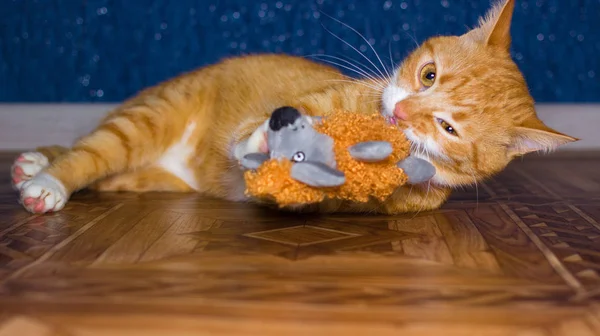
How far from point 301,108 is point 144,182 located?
2.21ft

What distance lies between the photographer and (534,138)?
5.70 feet

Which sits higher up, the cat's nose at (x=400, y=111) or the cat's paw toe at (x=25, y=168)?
the cat's nose at (x=400, y=111)

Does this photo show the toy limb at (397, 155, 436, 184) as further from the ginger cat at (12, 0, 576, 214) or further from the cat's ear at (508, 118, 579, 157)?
the cat's ear at (508, 118, 579, 157)

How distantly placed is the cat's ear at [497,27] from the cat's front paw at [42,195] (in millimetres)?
1229

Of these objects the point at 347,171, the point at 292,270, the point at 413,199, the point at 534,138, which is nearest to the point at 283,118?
A: the point at 347,171

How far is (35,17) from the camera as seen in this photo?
286 cm

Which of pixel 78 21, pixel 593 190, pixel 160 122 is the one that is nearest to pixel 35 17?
pixel 78 21

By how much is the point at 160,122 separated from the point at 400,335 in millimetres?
1295

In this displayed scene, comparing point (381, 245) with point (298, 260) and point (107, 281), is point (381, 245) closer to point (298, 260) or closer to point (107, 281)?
point (298, 260)

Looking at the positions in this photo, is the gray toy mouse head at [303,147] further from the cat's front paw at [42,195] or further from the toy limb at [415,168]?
the cat's front paw at [42,195]

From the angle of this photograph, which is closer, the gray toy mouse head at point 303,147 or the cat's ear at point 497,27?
the gray toy mouse head at point 303,147

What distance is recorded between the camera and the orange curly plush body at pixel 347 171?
1.35 m

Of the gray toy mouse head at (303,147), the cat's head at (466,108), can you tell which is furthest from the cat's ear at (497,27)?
the gray toy mouse head at (303,147)

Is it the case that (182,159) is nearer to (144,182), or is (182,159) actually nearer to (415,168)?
(144,182)
